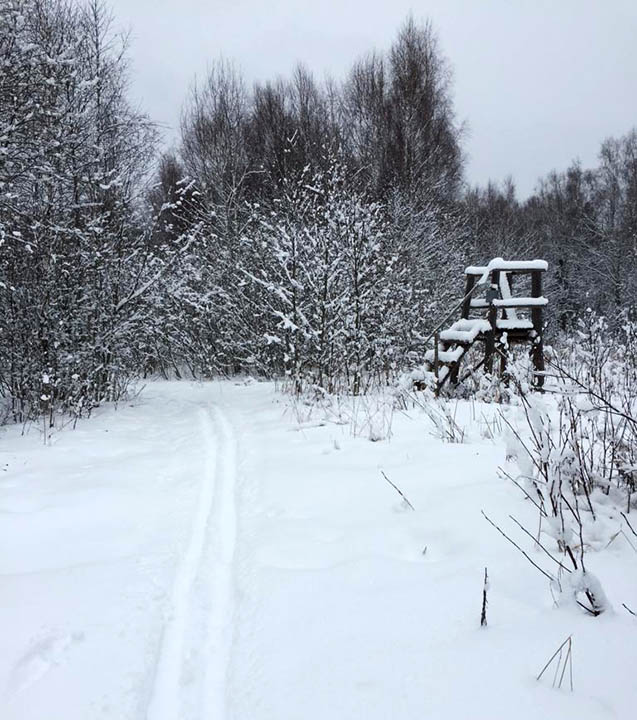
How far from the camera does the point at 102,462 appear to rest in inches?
217

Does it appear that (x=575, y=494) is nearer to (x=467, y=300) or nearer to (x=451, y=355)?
(x=451, y=355)

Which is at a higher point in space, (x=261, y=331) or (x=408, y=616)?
(x=261, y=331)

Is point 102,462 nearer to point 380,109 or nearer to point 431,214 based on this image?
point 431,214

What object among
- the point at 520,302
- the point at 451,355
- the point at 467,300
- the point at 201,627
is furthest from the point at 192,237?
the point at 201,627

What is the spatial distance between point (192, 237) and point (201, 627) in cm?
841

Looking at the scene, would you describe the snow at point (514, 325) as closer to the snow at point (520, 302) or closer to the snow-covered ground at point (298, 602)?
the snow at point (520, 302)

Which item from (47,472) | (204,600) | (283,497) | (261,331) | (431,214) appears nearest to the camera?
(204,600)

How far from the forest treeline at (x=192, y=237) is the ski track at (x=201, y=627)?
421 centimetres

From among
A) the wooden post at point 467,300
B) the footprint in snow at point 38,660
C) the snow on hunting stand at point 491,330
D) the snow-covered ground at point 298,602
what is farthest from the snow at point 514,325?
the footprint in snow at point 38,660

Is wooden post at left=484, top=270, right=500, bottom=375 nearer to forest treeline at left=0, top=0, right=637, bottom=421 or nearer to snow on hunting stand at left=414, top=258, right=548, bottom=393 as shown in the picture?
snow on hunting stand at left=414, top=258, right=548, bottom=393

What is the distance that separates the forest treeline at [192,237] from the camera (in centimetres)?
773

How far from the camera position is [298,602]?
8.11 ft

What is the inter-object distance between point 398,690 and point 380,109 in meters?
22.9

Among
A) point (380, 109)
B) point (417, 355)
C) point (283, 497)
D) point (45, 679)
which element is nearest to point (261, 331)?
point (417, 355)
